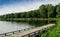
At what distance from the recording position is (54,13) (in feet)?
229

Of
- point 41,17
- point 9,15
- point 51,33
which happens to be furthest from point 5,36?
point 9,15

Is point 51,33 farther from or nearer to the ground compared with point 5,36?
farther from the ground

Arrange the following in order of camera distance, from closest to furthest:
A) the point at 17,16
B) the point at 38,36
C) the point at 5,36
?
1. the point at 5,36
2. the point at 38,36
3. the point at 17,16

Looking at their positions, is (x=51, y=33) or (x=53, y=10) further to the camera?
(x=53, y=10)

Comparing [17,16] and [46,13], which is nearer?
[46,13]

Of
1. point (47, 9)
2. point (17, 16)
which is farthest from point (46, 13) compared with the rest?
point (17, 16)

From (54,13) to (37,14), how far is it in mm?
11235

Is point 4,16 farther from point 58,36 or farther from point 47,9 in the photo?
point 58,36

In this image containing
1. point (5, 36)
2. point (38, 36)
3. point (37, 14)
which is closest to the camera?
point (5, 36)

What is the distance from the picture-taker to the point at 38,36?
17.9 m

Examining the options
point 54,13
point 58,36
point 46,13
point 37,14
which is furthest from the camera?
point 37,14

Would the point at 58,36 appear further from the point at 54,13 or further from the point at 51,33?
the point at 54,13

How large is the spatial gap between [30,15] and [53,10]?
15.6 meters

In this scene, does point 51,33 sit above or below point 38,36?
above
